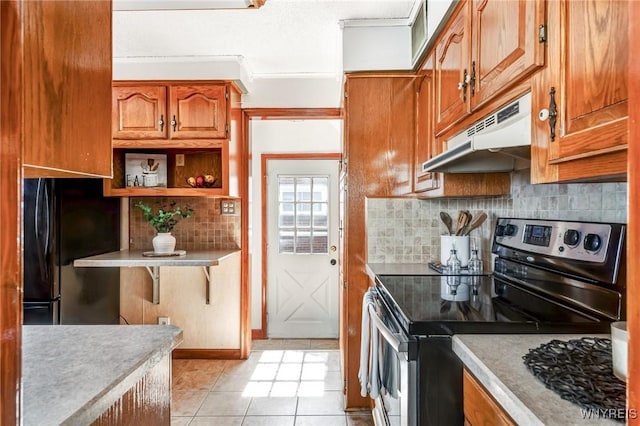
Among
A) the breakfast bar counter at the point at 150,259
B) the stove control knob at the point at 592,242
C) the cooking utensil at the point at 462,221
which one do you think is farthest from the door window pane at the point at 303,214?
the stove control knob at the point at 592,242

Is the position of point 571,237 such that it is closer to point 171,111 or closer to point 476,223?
point 476,223

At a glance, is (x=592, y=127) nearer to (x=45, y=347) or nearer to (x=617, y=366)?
(x=617, y=366)

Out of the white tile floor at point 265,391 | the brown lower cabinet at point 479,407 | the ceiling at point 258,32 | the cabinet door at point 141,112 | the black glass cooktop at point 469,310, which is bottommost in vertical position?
the white tile floor at point 265,391

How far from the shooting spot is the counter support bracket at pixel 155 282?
10.6 ft

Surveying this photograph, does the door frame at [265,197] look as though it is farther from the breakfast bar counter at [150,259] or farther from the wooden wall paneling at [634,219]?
the wooden wall paneling at [634,219]

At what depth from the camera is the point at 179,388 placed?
2.74m

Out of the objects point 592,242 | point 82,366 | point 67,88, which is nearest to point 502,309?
point 592,242

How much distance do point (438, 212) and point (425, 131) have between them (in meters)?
0.55

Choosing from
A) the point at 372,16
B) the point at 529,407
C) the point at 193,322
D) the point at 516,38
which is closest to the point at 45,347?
the point at 529,407

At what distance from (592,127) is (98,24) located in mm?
1084

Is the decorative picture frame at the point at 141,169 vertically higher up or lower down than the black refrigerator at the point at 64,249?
higher up

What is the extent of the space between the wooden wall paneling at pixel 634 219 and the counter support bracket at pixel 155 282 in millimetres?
3280

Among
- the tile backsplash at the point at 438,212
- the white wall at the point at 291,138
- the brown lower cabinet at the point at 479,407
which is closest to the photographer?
the brown lower cabinet at the point at 479,407

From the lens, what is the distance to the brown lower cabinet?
804mm
